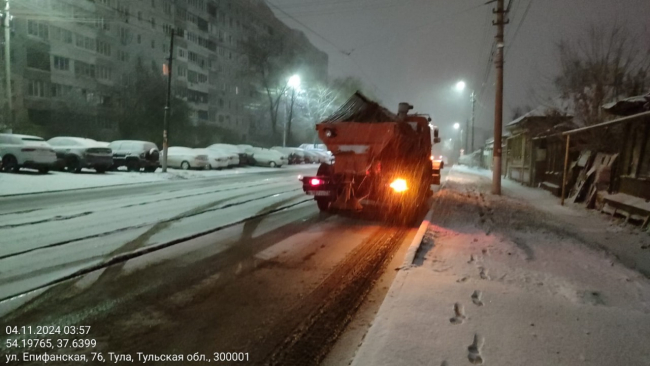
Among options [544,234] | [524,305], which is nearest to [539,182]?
[544,234]

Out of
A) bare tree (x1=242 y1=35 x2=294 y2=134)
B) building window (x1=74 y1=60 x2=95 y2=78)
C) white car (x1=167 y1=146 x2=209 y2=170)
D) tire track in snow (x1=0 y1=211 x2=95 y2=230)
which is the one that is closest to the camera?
tire track in snow (x1=0 y1=211 x2=95 y2=230)

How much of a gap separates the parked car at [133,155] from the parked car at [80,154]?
7.39 feet

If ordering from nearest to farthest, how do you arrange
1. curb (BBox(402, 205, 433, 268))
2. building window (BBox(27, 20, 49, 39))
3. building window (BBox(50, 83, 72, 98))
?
curb (BBox(402, 205, 433, 268)), building window (BBox(27, 20, 49, 39)), building window (BBox(50, 83, 72, 98))

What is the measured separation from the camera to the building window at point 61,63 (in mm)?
40391

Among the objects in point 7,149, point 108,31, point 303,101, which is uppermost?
point 108,31

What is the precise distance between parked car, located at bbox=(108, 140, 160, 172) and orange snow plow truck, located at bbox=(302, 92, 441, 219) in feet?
56.2

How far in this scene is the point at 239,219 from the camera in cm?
1084

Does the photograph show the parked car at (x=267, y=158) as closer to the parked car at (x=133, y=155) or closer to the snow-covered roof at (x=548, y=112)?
the parked car at (x=133, y=155)

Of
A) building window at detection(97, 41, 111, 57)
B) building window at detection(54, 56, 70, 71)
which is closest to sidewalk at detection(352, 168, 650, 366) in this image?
building window at detection(54, 56, 70, 71)

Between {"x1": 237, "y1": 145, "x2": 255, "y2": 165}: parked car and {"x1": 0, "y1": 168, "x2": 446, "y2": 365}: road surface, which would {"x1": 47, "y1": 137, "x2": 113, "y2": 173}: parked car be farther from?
{"x1": 237, "y1": 145, "x2": 255, "y2": 165}: parked car

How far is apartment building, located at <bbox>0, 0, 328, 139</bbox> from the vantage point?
124 ft

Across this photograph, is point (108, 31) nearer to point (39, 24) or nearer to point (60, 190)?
point (39, 24)

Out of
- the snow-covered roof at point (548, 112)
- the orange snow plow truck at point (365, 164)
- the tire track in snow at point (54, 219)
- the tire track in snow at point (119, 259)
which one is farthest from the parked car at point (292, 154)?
the tire track in snow at point (119, 259)

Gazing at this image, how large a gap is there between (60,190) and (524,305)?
1667cm
